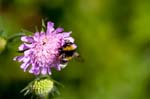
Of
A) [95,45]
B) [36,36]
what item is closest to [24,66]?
[36,36]

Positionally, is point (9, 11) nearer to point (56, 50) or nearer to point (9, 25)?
point (9, 25)

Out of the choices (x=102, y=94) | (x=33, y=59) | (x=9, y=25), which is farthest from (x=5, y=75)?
(x=33, y=59)

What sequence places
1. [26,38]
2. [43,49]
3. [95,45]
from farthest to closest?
[95,45] → [43,49] → [26,38]

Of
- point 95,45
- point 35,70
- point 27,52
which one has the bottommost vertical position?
point 35,70

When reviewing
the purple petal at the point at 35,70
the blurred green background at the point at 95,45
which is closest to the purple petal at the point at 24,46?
the purple petal at the point at 35,70

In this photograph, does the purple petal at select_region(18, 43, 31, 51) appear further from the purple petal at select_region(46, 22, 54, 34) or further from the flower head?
the purple petal at select_region(46, 22, 54, 34)

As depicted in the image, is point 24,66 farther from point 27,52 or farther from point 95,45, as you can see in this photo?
point 95,45

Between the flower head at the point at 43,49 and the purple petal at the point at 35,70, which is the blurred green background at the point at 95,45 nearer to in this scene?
the flower head at the point at 43,49
